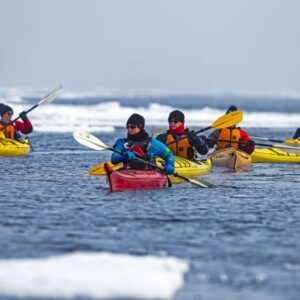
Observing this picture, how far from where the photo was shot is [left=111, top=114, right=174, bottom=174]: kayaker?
1441 centimetres

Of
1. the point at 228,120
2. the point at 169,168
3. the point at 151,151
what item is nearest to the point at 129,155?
the point at 151,151

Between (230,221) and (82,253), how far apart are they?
2976 millimetres

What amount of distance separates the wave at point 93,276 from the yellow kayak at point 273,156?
40.6 ft

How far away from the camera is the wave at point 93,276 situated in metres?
7.99

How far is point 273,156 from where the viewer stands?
2164 cm

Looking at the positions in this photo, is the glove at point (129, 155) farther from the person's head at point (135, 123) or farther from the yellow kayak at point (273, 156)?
the yellow kayak at point (273, 156)

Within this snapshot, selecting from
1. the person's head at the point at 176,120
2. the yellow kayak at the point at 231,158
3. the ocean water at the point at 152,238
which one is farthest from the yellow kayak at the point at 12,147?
the person's head at the point at 176,120

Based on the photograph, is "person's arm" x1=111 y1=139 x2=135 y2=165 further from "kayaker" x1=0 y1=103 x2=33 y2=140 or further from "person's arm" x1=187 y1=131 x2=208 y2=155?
"kayaker" x1=0 y1=103 x2=33 y2=140

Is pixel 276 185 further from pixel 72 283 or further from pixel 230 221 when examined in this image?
pixel 72 283

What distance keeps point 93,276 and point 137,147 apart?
6.30 metres

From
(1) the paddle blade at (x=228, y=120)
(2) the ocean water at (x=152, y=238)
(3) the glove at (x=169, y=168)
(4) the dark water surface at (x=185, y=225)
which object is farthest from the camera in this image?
(1) the paddle blade at (x=228, y=120)

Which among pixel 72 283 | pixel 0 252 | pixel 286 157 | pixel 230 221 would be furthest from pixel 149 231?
pixel 286 157

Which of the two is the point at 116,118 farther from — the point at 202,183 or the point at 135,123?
the point at 135,123

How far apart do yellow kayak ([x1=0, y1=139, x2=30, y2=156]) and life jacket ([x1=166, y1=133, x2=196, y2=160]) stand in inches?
229
